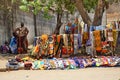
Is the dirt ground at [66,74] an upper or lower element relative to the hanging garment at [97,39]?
lower

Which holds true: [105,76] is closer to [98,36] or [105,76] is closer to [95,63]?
[95,63]

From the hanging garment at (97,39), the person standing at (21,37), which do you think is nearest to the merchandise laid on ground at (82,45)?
the hanging garment at (97,39)

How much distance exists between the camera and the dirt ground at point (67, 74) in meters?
9.80

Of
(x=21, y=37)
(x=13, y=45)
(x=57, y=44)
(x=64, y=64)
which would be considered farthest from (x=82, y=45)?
(x=13, y=45)

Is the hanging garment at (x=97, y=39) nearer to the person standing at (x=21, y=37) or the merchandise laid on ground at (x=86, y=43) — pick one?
the merchandise laid on ground at (x=86, y=43)

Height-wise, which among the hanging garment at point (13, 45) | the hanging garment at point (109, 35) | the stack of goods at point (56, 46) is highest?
the hanging garment at point (109, 35)

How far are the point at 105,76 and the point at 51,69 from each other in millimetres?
2315

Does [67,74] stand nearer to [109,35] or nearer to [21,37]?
[109,35]

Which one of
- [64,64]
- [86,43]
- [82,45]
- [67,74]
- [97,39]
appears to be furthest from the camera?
[82,45]

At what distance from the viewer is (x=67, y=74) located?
10445 millimetres

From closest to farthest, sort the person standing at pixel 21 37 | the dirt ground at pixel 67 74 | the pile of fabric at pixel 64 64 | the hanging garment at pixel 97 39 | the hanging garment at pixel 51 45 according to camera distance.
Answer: the dirt ground at pixel 67 74 < the pile of fabric at pixel 64 64 < the hanging garment at pixel 97 39 < the hanging garment at pixel 51 45 < the person standing at pixel 21 37

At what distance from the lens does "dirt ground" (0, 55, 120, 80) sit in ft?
32.1

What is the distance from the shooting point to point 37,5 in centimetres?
1574

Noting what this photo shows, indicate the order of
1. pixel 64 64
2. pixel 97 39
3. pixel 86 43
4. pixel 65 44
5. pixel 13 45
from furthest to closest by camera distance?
pixel 13 45 → pixel 86 43 → pixel 65 44 → pixel 97 39 → pixel 64 64
